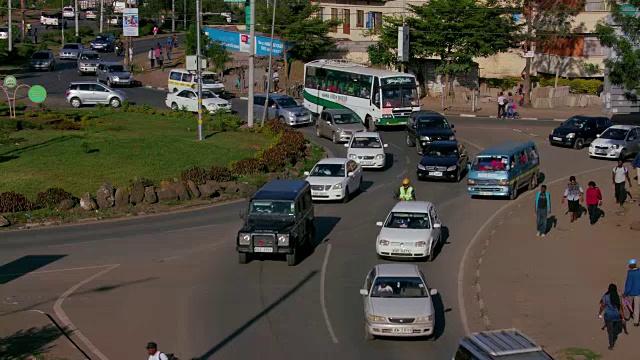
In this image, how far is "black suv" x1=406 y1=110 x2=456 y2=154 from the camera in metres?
42.8

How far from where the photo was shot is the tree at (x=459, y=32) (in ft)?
213

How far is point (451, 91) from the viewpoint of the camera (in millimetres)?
66625

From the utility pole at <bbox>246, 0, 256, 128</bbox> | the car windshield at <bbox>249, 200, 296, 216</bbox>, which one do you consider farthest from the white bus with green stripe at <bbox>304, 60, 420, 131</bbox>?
the car windshield at <bbox>249, 200, 296, 216</bbox>

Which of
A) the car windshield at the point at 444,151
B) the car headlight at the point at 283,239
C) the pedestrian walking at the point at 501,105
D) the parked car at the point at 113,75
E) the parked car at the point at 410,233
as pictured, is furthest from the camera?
the parked car at the point at 113,75

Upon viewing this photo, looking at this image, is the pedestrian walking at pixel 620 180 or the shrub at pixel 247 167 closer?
the pedestrian walking at pixel 620 180

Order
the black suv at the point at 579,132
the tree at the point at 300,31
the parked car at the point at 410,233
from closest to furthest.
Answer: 1. the parked car at the point at 410,233
2. the black suv at the point at 579,132
3. the tree at the point at 300,31

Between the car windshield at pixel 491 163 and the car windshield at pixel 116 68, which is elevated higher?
the car windshield at pixel 116 68

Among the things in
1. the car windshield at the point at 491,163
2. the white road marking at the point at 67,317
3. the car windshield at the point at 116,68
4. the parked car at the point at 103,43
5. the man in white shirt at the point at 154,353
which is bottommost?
the white road marking at the point at 67,317

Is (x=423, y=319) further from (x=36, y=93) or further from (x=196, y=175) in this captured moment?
(x=36, y=93)

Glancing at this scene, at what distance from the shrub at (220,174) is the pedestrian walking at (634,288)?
20.6m

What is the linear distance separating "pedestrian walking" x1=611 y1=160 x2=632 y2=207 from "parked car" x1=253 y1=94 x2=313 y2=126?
22.3 m

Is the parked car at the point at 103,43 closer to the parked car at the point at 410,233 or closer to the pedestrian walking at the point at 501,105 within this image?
the pedestrian walking at the point at 501,105

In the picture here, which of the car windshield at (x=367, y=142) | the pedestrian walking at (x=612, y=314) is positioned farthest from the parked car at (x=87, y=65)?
the pedestrian walking at (x=612, y=314)

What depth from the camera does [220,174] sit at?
3759 cm
